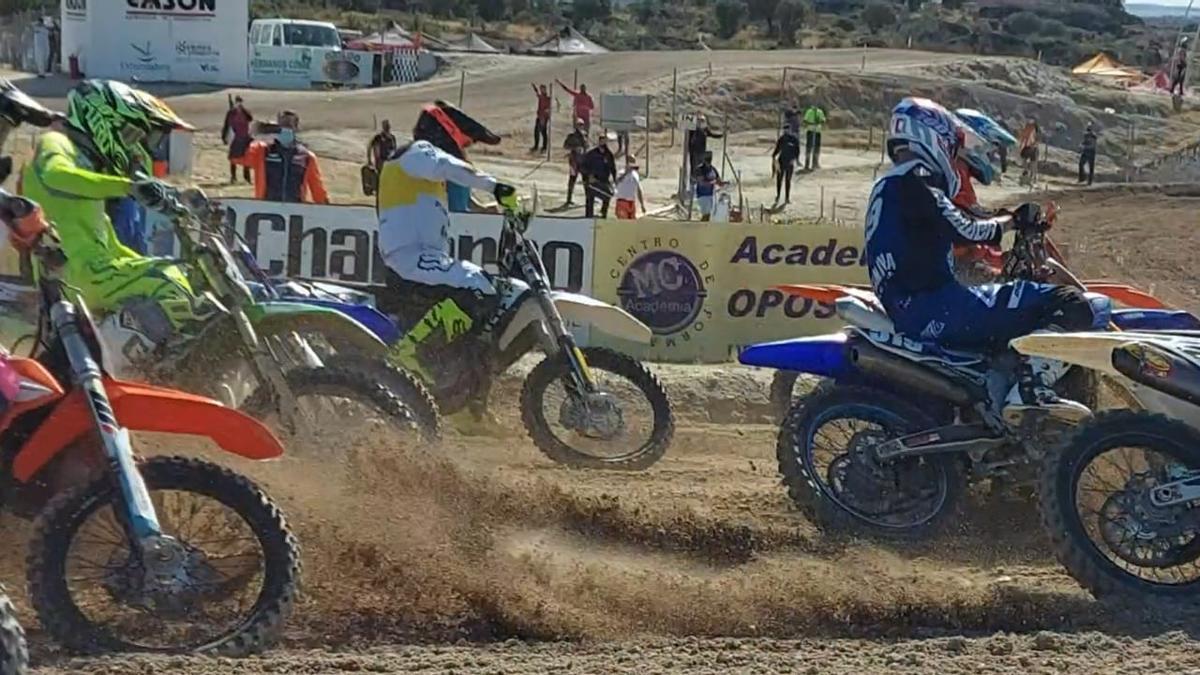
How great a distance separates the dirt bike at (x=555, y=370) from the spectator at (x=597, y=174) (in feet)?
40.2

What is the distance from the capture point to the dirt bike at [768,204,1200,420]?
20.0 ft

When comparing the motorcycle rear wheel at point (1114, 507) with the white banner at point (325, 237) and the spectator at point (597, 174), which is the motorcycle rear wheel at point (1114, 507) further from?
the spectator at point (597, 174)

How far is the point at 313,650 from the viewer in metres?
4.25

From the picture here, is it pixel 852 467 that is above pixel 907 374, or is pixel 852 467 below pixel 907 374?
below

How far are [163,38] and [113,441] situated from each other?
3123 cm

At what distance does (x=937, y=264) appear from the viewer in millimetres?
5887

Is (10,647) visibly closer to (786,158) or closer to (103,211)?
(103,211)

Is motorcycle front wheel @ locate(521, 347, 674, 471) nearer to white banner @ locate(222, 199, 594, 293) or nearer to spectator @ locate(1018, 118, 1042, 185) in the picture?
white banner @ locate(222, 199, 594, 293)

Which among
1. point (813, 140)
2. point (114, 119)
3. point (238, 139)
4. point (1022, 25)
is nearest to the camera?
point (114, 119)

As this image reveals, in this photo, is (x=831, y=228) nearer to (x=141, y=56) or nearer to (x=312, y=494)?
(x=312, y=494)

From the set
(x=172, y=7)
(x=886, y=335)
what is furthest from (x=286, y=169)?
(x=172, y=7)

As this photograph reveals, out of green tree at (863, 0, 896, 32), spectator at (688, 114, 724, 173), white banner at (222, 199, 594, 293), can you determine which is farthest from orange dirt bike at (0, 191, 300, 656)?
green tree at (863, 0, 896, 32)

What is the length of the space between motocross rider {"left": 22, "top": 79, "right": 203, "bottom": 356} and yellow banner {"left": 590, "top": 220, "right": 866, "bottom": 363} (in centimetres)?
585

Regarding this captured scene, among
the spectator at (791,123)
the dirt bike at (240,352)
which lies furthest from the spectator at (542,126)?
the dirt bike at (240,352)
